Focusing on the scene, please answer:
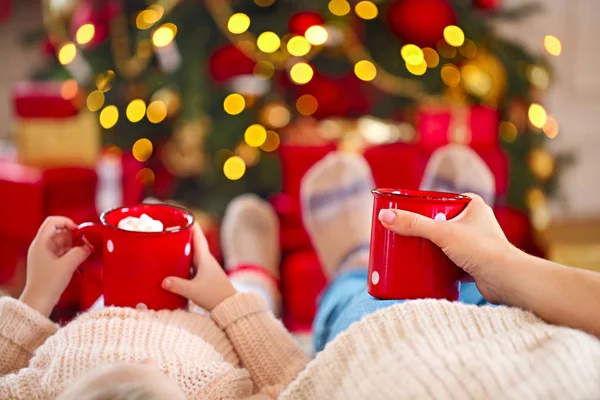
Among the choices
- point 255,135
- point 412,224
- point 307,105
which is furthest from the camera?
point 307,105

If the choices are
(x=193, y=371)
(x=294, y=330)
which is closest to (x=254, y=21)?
(x=294, y=330)

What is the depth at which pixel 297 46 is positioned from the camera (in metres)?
1.73

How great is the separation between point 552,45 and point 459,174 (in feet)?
4.57

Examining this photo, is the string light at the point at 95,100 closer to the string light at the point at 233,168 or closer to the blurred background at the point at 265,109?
the blurred background at the point at 265,109

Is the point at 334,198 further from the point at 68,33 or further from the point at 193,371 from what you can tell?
the point at 68,33

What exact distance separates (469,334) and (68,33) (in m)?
1.70

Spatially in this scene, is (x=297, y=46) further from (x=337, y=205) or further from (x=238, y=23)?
(x=337, y=205)

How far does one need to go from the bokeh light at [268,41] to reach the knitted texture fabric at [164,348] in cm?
111

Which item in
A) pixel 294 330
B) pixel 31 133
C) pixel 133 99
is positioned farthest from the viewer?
pixel 133 99

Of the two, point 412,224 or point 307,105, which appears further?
point 307,105

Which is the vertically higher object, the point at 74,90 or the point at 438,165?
the point at 74,90

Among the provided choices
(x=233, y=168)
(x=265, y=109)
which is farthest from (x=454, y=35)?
(x=233, y=168)

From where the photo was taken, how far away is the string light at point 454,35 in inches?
69.4

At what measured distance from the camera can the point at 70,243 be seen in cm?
69
